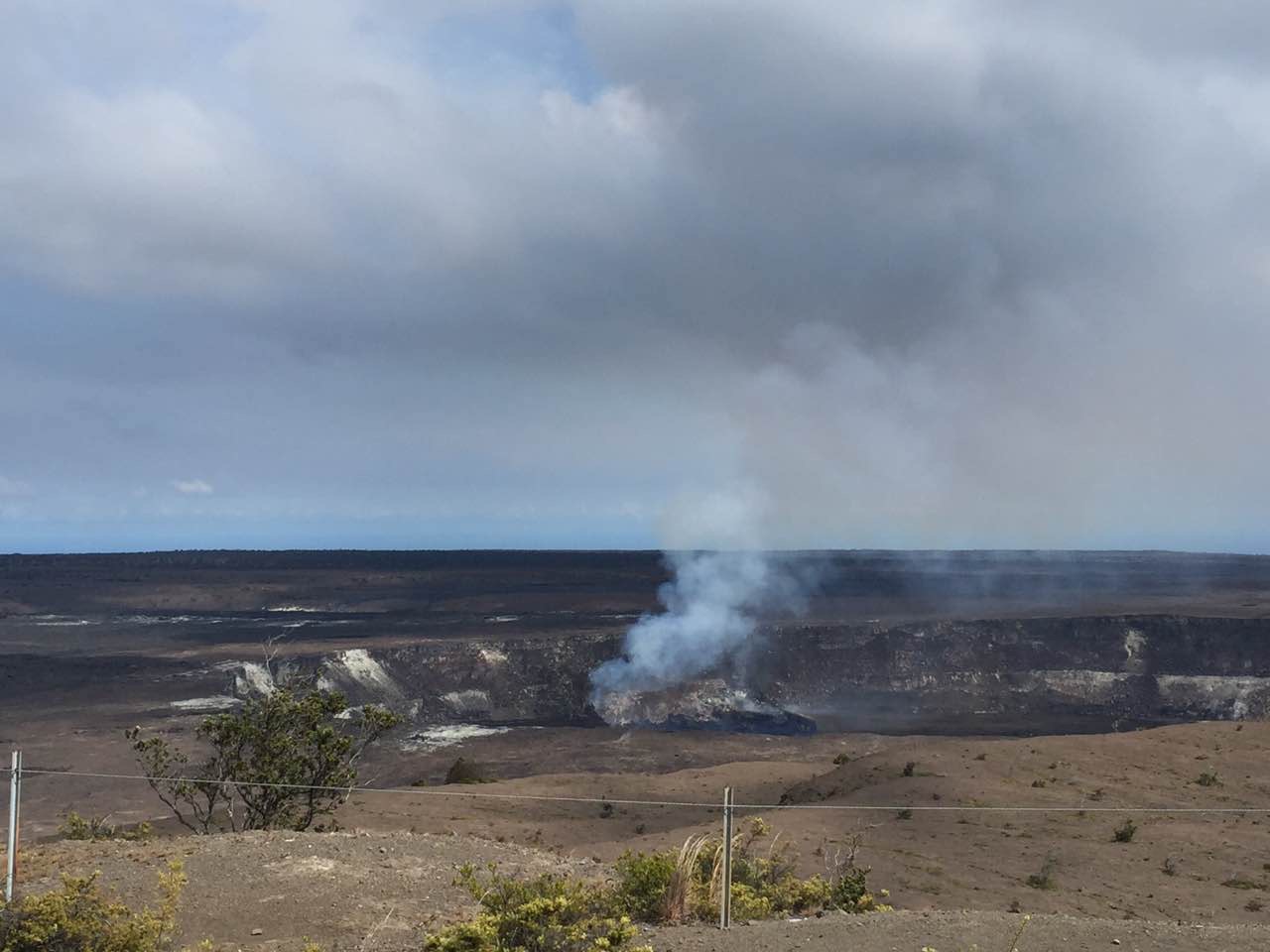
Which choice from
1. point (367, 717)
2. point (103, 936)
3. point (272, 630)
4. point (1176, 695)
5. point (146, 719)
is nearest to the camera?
point (103, 936)

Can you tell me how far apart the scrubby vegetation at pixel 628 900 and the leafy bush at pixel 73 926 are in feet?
9.36

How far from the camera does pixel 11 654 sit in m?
64.2

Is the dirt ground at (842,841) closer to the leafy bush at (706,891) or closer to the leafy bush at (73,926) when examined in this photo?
the leafy bush at (706,891)

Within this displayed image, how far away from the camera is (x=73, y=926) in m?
9.52

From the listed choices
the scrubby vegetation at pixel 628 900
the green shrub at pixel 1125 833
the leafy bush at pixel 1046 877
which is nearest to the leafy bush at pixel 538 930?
the scrubby vegetation at pixel 628 900

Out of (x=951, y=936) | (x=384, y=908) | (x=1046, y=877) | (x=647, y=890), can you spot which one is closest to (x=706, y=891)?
(x=647, y=890)

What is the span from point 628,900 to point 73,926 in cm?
541

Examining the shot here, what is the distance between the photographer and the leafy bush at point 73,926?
953 centimetres

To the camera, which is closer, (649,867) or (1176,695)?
(649,867)

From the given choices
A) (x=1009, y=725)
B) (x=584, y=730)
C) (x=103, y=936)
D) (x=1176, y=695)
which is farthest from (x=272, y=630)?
(x=103, y=936)

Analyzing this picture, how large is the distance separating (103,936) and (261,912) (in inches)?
105

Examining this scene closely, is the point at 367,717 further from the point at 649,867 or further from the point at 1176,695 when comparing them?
the point at 1176,695

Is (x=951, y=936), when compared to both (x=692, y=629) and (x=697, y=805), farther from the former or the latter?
(x=692, y=629)

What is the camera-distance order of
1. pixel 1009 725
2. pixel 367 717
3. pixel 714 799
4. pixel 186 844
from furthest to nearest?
1. pixel 1009 725
2. pixel 714 799
3. pixel 367 717
4. pixel 186 844
